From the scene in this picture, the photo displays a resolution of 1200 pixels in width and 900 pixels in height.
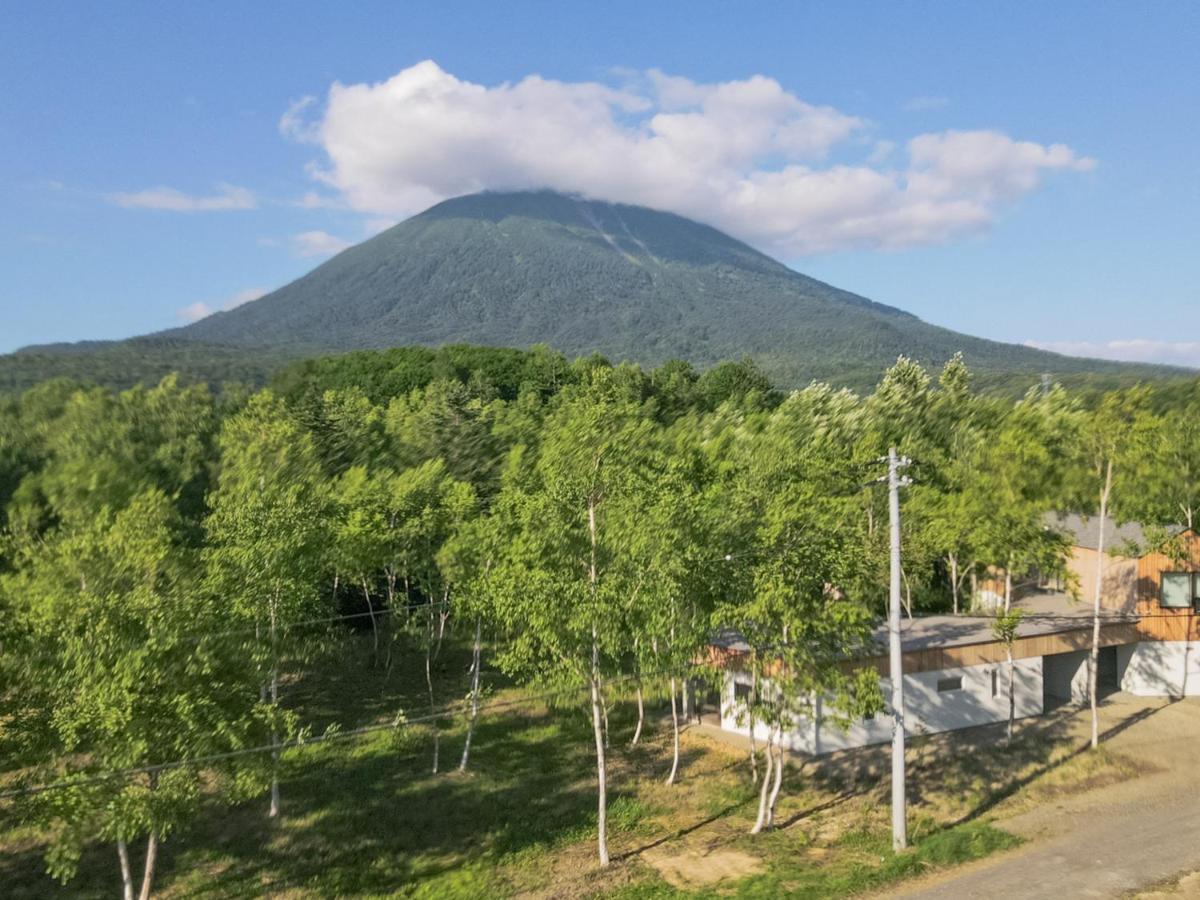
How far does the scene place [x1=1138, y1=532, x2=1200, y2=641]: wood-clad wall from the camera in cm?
3419

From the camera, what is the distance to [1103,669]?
37188 millimetres

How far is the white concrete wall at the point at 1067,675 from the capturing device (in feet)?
114

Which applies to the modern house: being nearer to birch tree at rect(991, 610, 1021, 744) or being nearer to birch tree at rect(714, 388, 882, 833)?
birch tree at rect(991, 610, 1021, 744)

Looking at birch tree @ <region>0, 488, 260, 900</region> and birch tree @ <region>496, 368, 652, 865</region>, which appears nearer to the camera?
birch tree @ <region>0, 488, 260, 900</region>

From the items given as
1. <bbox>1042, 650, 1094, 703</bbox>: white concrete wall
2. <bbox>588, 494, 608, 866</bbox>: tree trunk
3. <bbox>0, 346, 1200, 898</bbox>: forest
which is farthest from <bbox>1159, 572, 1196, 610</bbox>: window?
<bbox>588, 494, 608, 866</bbox>: tree trunk

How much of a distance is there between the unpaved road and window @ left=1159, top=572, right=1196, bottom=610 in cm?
648

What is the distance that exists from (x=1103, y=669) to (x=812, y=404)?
2885 centimetres

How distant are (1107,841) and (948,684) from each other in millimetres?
9686

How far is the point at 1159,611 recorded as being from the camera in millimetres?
34781

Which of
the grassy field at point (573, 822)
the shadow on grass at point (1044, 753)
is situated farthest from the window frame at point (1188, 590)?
the grassy field at point (573, 822)

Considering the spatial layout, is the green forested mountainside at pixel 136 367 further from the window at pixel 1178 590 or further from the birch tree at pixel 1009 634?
the window at pixel 1178 590

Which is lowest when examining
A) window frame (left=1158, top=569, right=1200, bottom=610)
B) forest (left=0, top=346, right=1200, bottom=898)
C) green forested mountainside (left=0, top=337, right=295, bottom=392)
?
window frame (left=1158, top=569, right=1200, bottom=610)

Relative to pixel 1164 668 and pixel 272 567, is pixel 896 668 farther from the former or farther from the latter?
pixel 1164 668

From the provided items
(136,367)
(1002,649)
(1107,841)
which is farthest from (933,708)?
(136,367)
